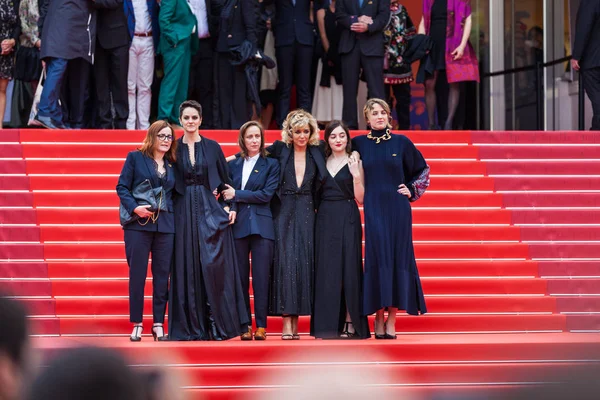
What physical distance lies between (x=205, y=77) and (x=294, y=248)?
15.4 feet

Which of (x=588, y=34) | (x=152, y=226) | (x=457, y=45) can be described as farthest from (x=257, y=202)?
(x=588, y=34)

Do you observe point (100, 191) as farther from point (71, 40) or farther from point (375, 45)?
point (375, 45)

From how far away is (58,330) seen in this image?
8016mm

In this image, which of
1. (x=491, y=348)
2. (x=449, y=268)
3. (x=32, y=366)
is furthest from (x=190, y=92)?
(x=32, y=366)

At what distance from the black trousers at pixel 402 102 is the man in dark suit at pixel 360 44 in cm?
77

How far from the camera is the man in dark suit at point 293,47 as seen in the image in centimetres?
1142

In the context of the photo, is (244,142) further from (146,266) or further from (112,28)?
(112,28)

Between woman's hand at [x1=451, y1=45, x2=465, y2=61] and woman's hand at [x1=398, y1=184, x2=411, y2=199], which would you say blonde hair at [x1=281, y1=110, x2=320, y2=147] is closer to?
woman's hand at [x1=398, y1=184, x2=411, y2=199]

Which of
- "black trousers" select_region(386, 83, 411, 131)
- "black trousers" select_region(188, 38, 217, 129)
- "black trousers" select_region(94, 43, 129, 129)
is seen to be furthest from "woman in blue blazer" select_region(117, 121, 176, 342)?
"black trousers" select_region(386, 83, 411, 131)

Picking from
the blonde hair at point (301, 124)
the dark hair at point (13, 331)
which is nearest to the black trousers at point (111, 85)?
the blonde hair at point (301, 124)

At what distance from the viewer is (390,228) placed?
7547mm

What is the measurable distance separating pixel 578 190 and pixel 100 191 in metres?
4.52

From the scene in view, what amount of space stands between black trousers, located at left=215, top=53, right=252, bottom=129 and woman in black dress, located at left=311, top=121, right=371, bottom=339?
385 cm

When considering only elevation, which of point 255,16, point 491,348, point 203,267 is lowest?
point 491,348
